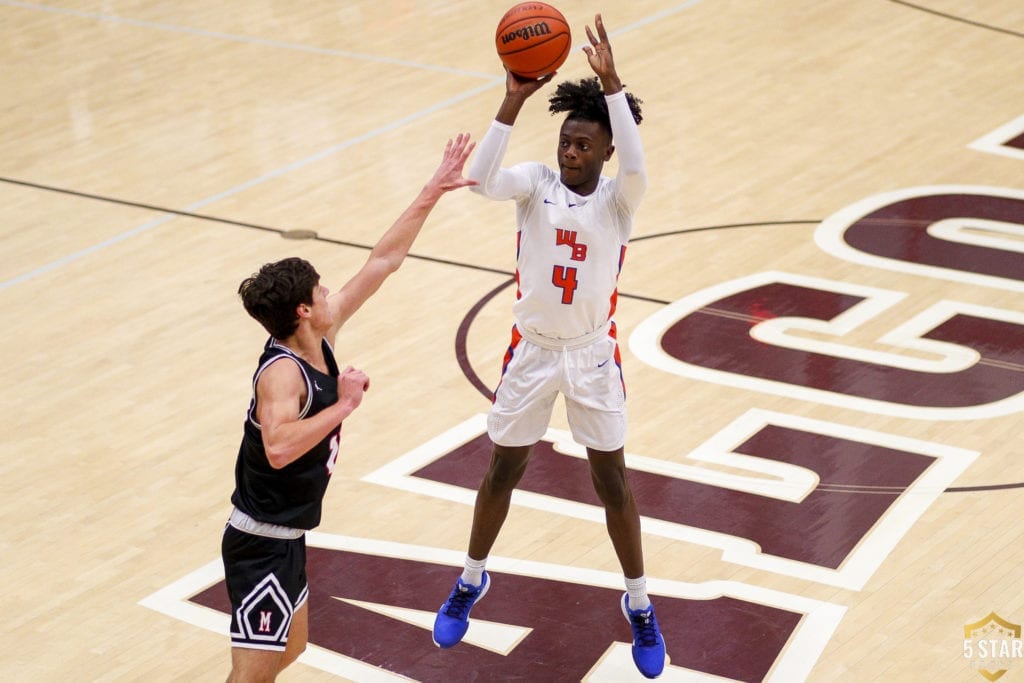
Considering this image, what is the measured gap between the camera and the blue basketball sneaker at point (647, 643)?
5430mm

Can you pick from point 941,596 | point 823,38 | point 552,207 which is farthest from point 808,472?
point 823,38

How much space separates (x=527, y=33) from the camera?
5422mm

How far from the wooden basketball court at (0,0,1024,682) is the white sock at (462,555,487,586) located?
0.93 ft

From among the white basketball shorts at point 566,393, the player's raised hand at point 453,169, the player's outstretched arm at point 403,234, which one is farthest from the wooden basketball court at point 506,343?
the player's raised hand at point 453,169

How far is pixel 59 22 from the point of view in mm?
15172

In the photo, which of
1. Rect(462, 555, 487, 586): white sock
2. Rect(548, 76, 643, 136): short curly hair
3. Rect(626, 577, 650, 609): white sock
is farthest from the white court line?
Rect(626, 577, 650, 609): white sock

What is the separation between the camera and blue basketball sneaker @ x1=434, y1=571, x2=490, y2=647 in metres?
5.61

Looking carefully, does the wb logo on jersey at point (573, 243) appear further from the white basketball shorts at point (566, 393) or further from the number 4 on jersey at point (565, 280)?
the white basketball shorts at point (566, 393)

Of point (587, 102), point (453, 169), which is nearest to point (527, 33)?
point (587, 102)

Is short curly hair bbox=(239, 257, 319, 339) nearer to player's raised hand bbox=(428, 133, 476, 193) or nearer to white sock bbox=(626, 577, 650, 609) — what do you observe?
player's raised hand bbox=(428, 133, 476, 193)

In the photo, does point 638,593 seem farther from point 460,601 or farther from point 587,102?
point 587,102

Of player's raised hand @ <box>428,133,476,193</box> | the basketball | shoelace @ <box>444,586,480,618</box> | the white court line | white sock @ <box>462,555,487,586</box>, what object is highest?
the basketball

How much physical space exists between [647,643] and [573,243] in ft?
4.97

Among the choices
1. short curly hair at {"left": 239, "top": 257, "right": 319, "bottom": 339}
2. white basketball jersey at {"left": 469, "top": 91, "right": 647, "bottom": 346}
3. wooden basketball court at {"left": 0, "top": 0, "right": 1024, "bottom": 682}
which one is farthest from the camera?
wooden basketball court at {"left": 0, "top": 0, "right": 1024, "bottom": 682}
